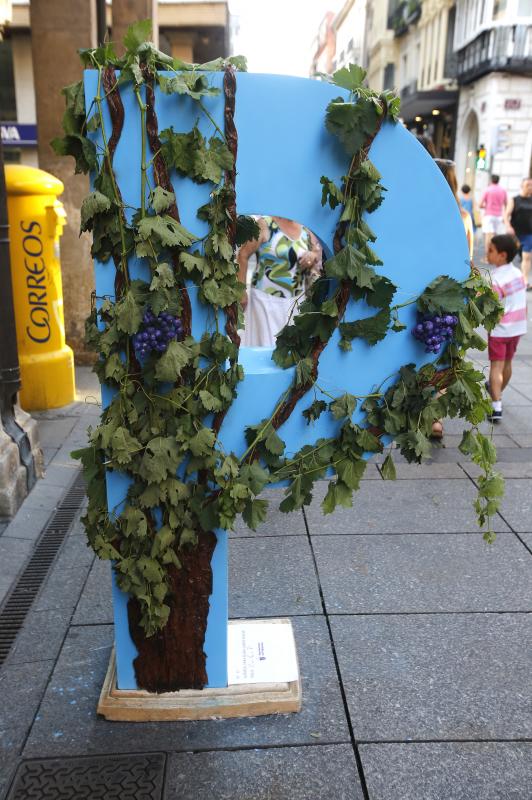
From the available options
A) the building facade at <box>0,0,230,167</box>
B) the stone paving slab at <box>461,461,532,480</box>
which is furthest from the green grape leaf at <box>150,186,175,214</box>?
the building facade at <box>0,0,230,167</box>

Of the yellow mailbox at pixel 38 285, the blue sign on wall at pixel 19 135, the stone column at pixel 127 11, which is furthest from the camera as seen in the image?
the blue sign on wall at pixel 19 135

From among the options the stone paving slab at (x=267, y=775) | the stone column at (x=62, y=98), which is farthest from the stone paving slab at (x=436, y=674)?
the stone column at (x=62, y=98)

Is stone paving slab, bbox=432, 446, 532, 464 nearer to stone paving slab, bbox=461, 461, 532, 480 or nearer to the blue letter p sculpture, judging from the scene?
stone paving slab, bbox=461, 461, 532, 480

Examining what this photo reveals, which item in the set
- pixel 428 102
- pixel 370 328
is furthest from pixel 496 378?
pixel 428 102

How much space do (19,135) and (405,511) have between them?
694 inches

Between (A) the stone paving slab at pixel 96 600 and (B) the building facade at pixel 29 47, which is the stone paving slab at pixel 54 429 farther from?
(B) the building facade at pixel 29 47

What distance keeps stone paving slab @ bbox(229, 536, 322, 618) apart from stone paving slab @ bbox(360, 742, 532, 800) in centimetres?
87

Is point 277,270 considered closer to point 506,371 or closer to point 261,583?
point 506,371

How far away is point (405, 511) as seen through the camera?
419cm

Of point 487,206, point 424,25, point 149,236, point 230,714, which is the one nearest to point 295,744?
point 230,714

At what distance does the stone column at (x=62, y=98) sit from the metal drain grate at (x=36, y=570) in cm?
317

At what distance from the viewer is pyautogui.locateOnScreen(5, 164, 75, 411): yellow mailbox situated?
5629mm

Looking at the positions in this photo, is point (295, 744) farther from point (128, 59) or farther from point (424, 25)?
point (424, 25)

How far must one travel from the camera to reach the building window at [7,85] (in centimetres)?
1788
